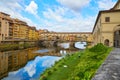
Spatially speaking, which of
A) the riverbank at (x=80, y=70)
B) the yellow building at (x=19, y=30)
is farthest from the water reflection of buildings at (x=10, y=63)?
the yellow building at (x=19, y=30)

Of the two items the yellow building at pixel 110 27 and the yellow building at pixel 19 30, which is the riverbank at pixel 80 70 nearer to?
the yellow building at pixel 110 27

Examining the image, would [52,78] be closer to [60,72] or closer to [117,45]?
[60,72]

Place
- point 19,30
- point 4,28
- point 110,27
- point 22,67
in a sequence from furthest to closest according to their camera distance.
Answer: point 19,30 → point 4,28 → point 110,27 → point 22,67

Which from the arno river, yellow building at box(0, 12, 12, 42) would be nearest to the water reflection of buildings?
the arno river

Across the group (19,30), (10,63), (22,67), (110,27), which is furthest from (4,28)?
(22,67)

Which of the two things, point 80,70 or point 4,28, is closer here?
point 80,70

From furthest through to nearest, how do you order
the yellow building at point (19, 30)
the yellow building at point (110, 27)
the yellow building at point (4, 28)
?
the yellow building at point (19, 30) → the yellow building at point (4, 28) → the yellow building at point (110, 27)

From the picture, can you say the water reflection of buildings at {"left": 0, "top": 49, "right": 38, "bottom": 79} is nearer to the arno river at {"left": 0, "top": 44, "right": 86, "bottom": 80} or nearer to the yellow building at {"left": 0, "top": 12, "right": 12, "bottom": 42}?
the arno river at {"left": 0, "top": 44, "right": 86, "bottom": 80}

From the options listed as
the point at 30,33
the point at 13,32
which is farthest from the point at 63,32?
the point at 13,32

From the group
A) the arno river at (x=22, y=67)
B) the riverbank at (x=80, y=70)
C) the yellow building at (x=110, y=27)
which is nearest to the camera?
the riverbank at (x=80, y=70)

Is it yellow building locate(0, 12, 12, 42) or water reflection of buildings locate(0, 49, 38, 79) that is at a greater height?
yellow building locate(0, 12, 12, 42)

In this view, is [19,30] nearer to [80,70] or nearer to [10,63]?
[10,63]

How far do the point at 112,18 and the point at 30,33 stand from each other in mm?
92406

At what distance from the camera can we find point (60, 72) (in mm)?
17516
